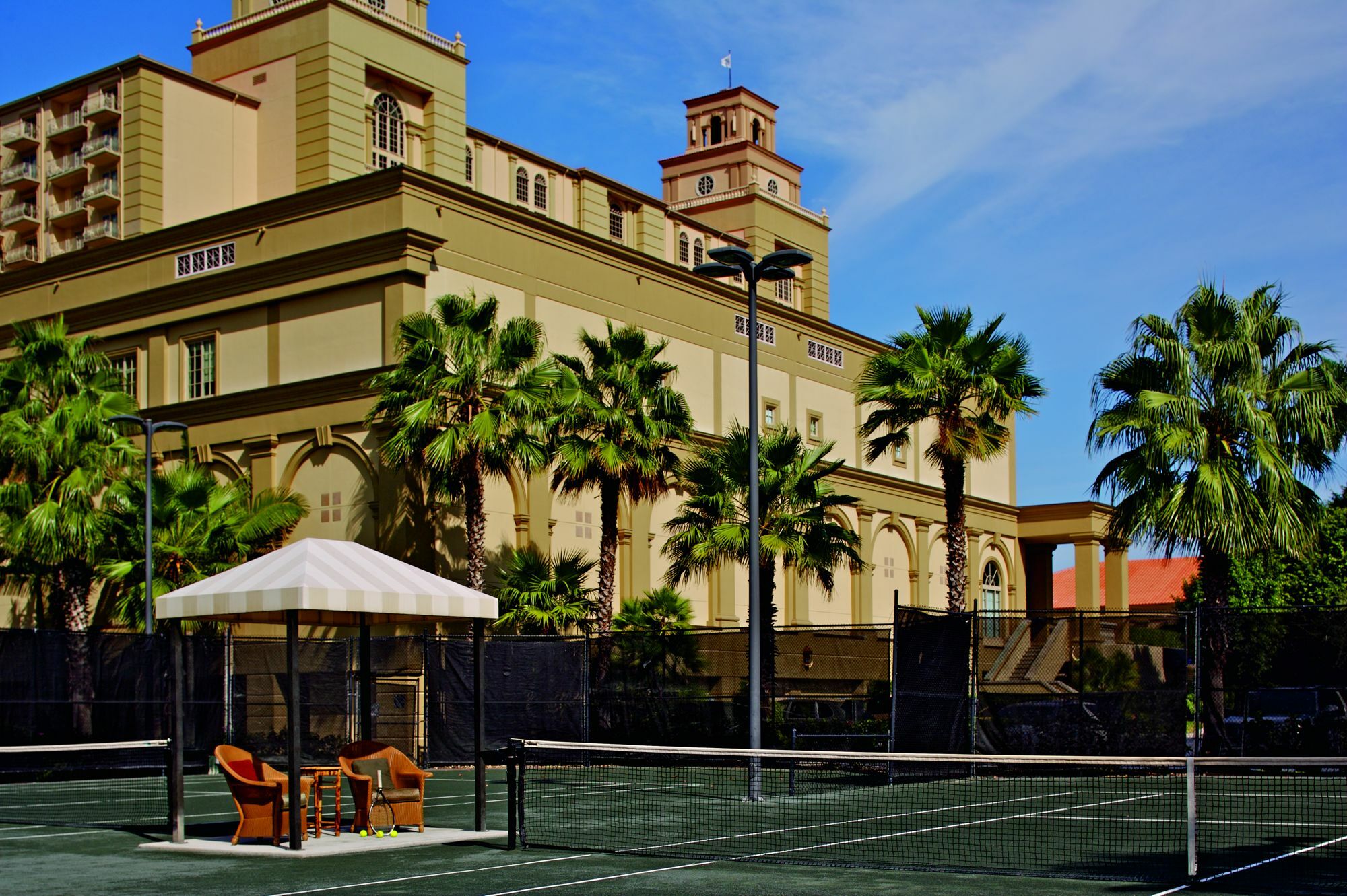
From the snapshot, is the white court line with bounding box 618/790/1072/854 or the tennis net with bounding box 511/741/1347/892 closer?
the tennis net with bounding box 511/741/1347/892

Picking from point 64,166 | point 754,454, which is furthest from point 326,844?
point 64,166

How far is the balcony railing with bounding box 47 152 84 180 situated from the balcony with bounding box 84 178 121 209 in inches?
63.9

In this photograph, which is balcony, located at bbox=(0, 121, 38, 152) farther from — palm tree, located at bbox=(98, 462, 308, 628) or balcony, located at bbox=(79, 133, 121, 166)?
palm tree, located at bbox=(98, 462, 308, 628)

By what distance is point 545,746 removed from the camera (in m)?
15.5

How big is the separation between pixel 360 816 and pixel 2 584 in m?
27.9

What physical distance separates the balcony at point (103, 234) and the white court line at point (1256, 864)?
136ft

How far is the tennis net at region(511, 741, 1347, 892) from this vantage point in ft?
43.5

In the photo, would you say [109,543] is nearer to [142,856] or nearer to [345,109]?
[345,109]

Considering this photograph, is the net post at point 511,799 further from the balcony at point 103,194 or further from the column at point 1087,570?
the column at point 1087,570

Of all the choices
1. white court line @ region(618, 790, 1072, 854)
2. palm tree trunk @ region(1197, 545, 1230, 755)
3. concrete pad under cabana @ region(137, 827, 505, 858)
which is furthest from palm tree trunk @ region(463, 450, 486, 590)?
concrete pad under cabana @ region(137, 827, 505, 858)

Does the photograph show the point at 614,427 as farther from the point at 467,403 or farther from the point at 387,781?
the point at 387,781

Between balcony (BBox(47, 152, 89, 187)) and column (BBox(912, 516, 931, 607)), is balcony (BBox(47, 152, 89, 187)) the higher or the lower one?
the higher one

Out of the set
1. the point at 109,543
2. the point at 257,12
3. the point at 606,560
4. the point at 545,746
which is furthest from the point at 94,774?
the point at 257,12

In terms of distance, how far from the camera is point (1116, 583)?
A: 6800 cm
